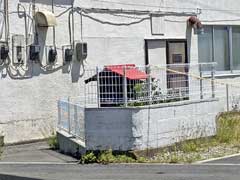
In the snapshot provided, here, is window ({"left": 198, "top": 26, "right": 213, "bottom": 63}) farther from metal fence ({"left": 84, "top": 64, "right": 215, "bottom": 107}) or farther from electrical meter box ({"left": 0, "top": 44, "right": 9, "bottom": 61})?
electrical meter box ({"left": 0, "top": 44, "right": 9, "bottom": 61})

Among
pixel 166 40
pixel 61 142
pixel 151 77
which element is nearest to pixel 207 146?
pixel 151 77

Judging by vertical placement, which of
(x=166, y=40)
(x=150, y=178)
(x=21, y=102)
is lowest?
(x=150, y=178)

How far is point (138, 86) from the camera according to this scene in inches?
534

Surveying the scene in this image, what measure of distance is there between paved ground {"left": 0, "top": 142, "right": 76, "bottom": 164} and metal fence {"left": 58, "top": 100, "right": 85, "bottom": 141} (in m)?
0.62

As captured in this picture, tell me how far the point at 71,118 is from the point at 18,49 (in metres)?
2.63

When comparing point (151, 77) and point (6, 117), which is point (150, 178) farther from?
point (6, 117)

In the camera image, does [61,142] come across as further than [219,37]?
No

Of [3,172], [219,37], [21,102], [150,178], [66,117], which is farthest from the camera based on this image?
[219,37]

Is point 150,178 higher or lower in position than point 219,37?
lower

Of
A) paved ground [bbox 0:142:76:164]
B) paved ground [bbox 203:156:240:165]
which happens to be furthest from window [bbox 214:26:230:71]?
paved ground [bbox 203:156:240:165]

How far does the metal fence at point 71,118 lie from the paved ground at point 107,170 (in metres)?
0.79

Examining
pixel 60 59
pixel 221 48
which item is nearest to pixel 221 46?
pixel 221 48

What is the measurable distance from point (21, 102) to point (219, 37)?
9969mm

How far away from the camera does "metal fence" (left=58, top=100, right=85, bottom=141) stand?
552 inches
